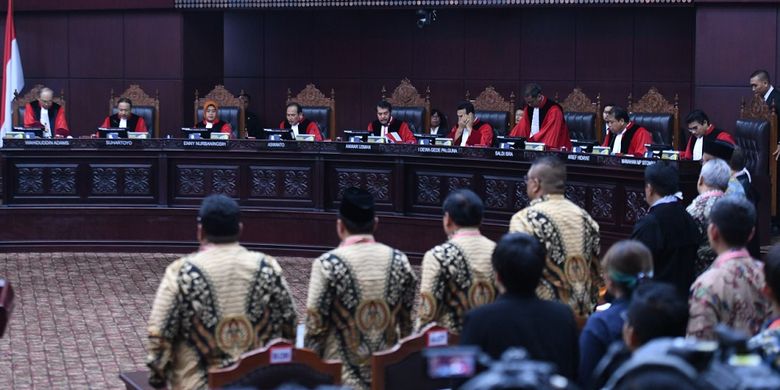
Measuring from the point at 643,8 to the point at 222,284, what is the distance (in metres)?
12.1

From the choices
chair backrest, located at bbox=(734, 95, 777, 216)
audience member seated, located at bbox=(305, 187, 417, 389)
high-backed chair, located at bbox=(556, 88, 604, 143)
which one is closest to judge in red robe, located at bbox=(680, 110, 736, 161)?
chair backrest, located at bbox=(734, 95, 777, 216)

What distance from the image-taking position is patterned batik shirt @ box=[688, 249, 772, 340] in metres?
4.71

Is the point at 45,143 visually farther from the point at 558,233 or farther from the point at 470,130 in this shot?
the point at 558,233

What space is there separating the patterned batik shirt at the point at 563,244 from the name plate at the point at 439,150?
6179 mm

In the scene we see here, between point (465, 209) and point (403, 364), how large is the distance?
0.93m

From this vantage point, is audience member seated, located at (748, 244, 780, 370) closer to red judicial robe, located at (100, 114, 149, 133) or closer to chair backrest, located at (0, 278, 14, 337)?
chair backrest, located at (0, 278, 14, 337)

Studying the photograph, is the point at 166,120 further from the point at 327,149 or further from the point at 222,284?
the point at 222,284

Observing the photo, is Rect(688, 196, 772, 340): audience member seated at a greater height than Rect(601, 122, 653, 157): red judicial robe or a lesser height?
lesser

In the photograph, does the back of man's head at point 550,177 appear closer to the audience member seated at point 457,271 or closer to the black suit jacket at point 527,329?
the audience member seated at point 457,271

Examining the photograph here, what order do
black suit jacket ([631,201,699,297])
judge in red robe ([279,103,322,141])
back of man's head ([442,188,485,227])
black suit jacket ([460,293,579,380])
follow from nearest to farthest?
black suit jacket ([460,293,579,380]) < back of man's head ([442,188,485,227]) < black suit jacket ([631,201,699,297]) < judge in red robe ([279,103,322,141])

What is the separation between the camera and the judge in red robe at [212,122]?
1472 cm

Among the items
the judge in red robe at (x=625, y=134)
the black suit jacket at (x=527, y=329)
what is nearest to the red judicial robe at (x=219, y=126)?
the judge in red robe at (x=625, y=134)

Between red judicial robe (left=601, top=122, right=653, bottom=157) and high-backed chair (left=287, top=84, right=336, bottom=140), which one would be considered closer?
red judicial robe (left=601, top=122, right=653, bottom=157)

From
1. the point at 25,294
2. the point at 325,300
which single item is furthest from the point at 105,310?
the point at 325,300
